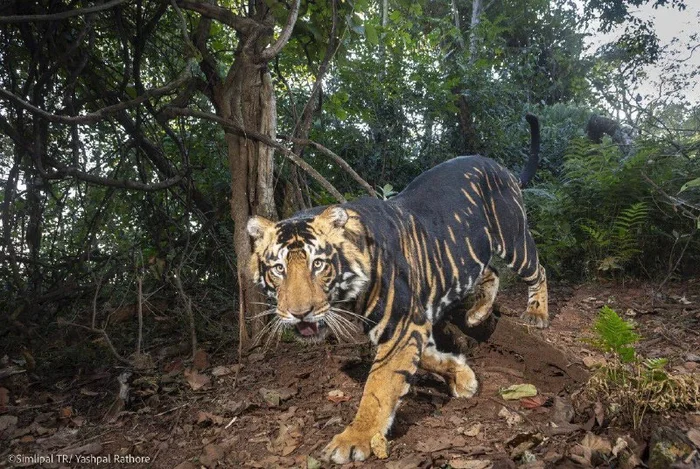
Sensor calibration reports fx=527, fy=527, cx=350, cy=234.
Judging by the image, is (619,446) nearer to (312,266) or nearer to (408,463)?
(408,463)

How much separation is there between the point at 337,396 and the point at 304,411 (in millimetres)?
255

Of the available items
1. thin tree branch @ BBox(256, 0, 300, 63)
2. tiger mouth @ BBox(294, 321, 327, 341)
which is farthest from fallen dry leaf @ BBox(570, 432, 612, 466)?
thin tree branch @ BBox(256, 0, 300, 63)

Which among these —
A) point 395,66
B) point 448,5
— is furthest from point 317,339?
point 448,5

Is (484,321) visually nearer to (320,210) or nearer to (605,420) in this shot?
(605,420)

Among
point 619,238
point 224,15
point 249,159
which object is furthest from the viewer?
point 619,238

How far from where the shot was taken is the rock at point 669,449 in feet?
6.75

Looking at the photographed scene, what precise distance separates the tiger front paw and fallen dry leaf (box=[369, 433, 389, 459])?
0.02m

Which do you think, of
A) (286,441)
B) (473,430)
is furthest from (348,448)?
(473,430)

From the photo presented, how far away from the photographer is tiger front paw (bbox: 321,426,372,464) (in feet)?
8.44

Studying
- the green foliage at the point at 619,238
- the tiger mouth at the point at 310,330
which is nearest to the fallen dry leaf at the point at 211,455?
the tiger mouth at the point at 310,330

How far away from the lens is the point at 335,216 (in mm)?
2807

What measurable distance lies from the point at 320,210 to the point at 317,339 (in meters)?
0.74

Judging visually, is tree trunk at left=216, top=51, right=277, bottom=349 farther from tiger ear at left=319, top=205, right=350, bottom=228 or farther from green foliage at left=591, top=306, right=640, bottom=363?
green foliage at left=591, top=306, right=640, bottom=363

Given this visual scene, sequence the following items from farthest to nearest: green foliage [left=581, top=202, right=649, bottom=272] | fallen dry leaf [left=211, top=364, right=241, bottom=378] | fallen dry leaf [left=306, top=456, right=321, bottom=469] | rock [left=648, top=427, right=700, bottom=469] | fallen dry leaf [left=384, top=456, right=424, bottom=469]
Answer: green foliage [left=581, top=202, right=649, bottom=272], fallen dry leaf [left=211, top=364, right=241, bottom=378], fallen dry leaf [left=306, top=456, right=321, bottom=469], fallen dry leaf [left=384, top=456, right=424, bottom=469], rock [left=648, top=427, right=700, bottom=469]
